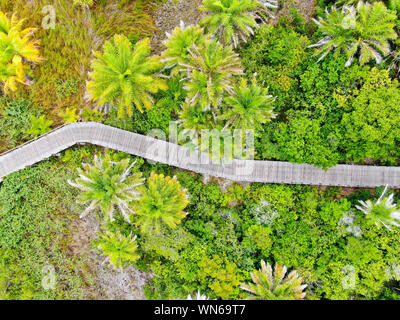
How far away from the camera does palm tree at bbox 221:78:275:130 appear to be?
16.2 meters

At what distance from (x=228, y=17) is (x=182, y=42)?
2649mm

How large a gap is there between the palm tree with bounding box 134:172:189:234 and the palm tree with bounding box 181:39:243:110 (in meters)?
4.90

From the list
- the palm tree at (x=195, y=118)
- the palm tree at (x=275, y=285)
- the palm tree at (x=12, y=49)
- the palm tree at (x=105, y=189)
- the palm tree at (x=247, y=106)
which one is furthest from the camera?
the palm tree at (x=195, y=118)

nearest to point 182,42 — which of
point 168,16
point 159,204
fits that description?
point 168,16

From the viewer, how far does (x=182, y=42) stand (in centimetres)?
1584

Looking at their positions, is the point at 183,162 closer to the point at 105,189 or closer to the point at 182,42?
the point at 105,189

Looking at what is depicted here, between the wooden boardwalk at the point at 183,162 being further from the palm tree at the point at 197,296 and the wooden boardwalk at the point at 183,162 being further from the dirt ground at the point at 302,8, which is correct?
the dirt ground at the point at 302,8

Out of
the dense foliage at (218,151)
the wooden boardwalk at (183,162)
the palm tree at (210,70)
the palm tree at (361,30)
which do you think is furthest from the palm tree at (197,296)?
the palm tree at (361,30)

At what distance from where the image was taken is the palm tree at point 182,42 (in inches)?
619

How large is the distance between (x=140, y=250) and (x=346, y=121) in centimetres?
1475

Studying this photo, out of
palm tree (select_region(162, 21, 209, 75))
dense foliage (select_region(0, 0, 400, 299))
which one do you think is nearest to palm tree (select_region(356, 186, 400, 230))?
dense foliage (select_region(0, 0, 400, 299))

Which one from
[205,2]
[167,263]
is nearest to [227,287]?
[167,263]

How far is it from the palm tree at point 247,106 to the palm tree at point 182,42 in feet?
10.2

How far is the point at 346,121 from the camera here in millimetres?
17891
